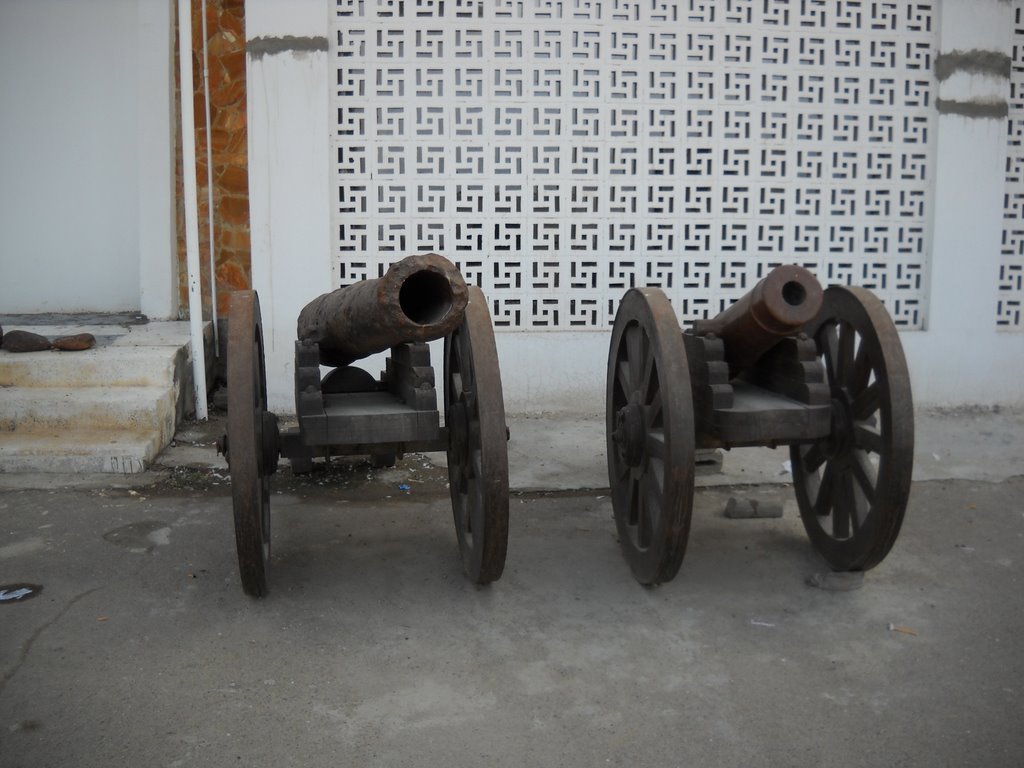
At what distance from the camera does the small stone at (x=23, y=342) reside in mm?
6512

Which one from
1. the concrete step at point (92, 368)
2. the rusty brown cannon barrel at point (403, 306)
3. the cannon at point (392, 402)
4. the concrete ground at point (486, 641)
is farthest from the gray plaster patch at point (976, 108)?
the concrete step at point (92, 368)

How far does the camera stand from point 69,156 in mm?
8500

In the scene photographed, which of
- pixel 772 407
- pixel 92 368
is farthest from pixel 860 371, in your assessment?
pixel 92 368

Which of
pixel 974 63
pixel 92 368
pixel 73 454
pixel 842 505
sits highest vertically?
pixel 974 63

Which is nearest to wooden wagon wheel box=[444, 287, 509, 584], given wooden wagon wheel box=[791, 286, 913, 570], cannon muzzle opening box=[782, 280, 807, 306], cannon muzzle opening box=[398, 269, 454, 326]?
cannon muzzle opening box=[398, 269, 454, 326]

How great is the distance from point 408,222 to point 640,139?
1.76m

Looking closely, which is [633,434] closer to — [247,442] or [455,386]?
[455,386]

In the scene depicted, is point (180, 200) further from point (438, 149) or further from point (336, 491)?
point (336, 491)

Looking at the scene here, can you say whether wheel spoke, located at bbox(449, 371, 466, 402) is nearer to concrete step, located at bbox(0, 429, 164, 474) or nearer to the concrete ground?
the concrete ground

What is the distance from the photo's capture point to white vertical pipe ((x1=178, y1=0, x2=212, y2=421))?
657cm

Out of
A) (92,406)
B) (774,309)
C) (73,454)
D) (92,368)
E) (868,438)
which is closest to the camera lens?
(774,309)

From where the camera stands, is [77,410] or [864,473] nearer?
[864,473]

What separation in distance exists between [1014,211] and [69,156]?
756 centimetres

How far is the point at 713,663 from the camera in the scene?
137 inches
